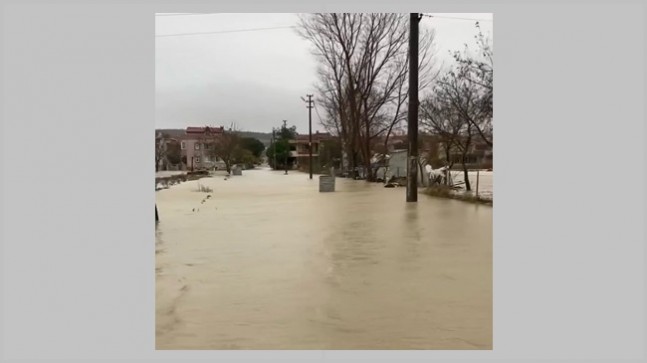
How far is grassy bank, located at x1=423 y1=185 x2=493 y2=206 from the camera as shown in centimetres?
1169

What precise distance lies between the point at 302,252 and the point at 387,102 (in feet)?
68.2

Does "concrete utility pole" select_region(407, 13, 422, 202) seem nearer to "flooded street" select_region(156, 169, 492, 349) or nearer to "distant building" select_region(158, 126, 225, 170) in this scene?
"flooded street" select_region(156, 169, 492, 349)

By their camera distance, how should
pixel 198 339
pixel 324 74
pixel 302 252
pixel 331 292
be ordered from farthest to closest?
1. pixel 324 74
2. pixel 302 252
3. pixel 331 292
4. pixel 198 339

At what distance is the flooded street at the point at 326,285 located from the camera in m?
3.45

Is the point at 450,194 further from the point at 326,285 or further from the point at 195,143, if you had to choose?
the point at 326,285

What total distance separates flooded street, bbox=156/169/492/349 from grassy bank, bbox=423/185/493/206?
2.57 meters

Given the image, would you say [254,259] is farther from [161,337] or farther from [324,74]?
[324,74]

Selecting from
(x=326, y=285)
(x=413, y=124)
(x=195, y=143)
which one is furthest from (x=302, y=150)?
(x=326, y=285)

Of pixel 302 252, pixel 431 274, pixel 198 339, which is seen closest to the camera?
pixel 198 339

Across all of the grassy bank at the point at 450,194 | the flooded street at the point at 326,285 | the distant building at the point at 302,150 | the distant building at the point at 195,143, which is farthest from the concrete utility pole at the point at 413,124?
the distant building at the point at 302,150

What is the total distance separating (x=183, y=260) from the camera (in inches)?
235

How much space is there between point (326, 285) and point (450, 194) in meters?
9.99

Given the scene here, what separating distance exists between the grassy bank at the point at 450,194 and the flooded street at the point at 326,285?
101 inches

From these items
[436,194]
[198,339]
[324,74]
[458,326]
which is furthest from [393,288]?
[324,74]
